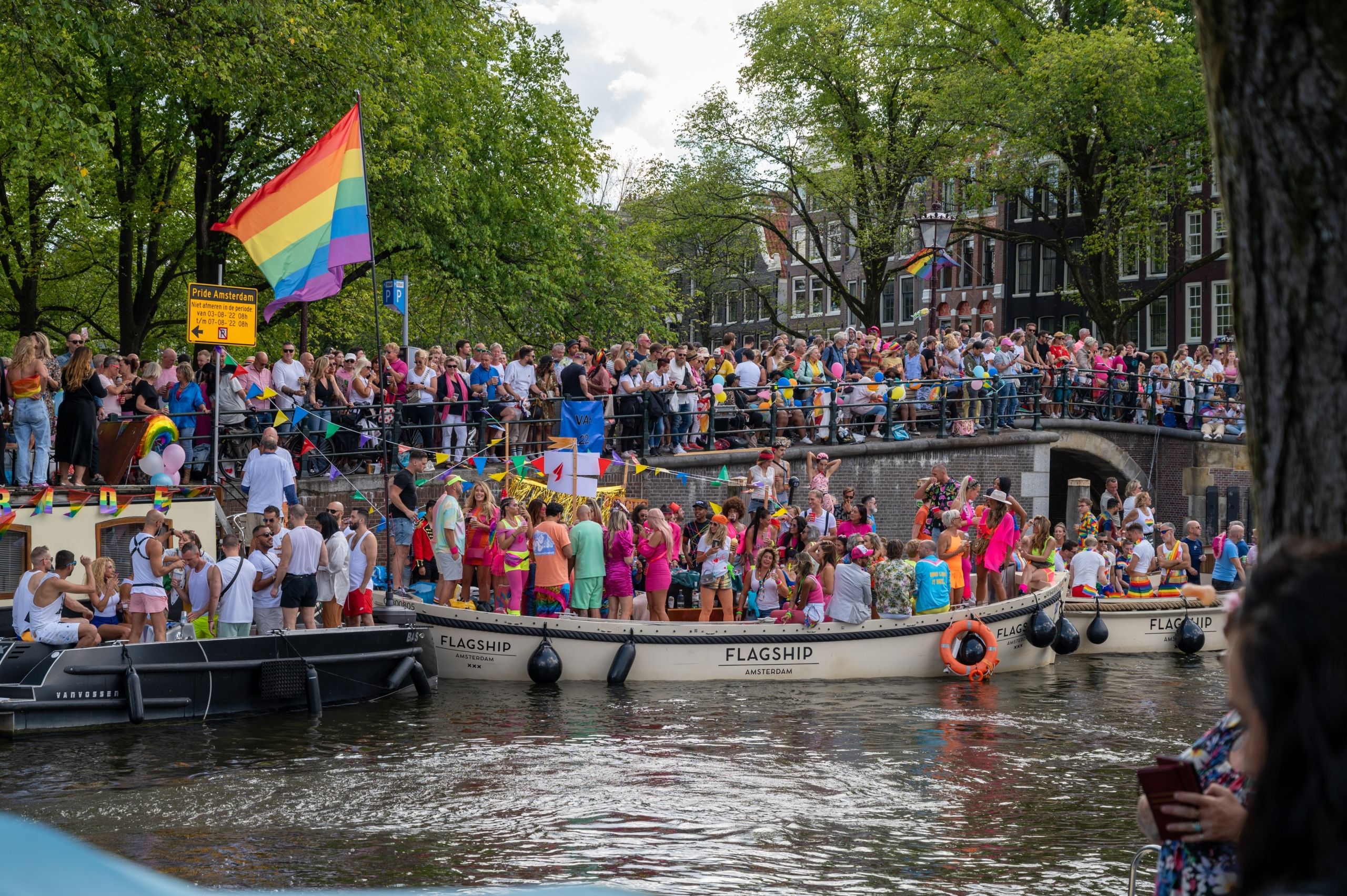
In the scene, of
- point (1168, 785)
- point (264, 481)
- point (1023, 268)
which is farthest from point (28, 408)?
point (1023, 268)

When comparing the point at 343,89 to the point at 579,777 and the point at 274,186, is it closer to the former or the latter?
the point at 274,186

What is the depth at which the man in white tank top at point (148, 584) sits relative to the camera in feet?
45.2

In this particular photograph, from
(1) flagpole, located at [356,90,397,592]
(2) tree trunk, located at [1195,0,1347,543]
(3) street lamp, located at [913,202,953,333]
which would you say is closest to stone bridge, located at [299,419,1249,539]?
(1) flagpole, located at [356,90,397,592]

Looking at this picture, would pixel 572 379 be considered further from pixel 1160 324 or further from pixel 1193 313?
pixel 1160 324

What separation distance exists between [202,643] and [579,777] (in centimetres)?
450

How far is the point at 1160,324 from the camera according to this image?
44000 mm

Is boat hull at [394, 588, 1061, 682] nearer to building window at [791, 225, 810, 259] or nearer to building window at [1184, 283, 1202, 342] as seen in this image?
building window at [1184, 283, 1202, 342]

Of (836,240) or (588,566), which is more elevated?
(836,240)

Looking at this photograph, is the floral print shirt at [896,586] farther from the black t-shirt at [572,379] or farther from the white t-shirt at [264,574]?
the white t-shirt at [264,574]

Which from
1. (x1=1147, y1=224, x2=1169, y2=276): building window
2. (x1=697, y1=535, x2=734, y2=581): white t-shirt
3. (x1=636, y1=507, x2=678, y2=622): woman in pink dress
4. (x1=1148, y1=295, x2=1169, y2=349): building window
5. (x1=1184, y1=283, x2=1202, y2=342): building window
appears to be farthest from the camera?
(x1=1148, y1=295, x2=1169, y2=349): building window

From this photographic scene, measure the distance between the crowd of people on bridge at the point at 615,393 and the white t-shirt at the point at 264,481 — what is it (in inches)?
46.9

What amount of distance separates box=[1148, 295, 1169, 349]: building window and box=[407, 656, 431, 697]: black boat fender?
33.3 meters

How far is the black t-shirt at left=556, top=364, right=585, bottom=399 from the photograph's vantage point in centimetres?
2139

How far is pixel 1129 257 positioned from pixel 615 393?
23000mm
